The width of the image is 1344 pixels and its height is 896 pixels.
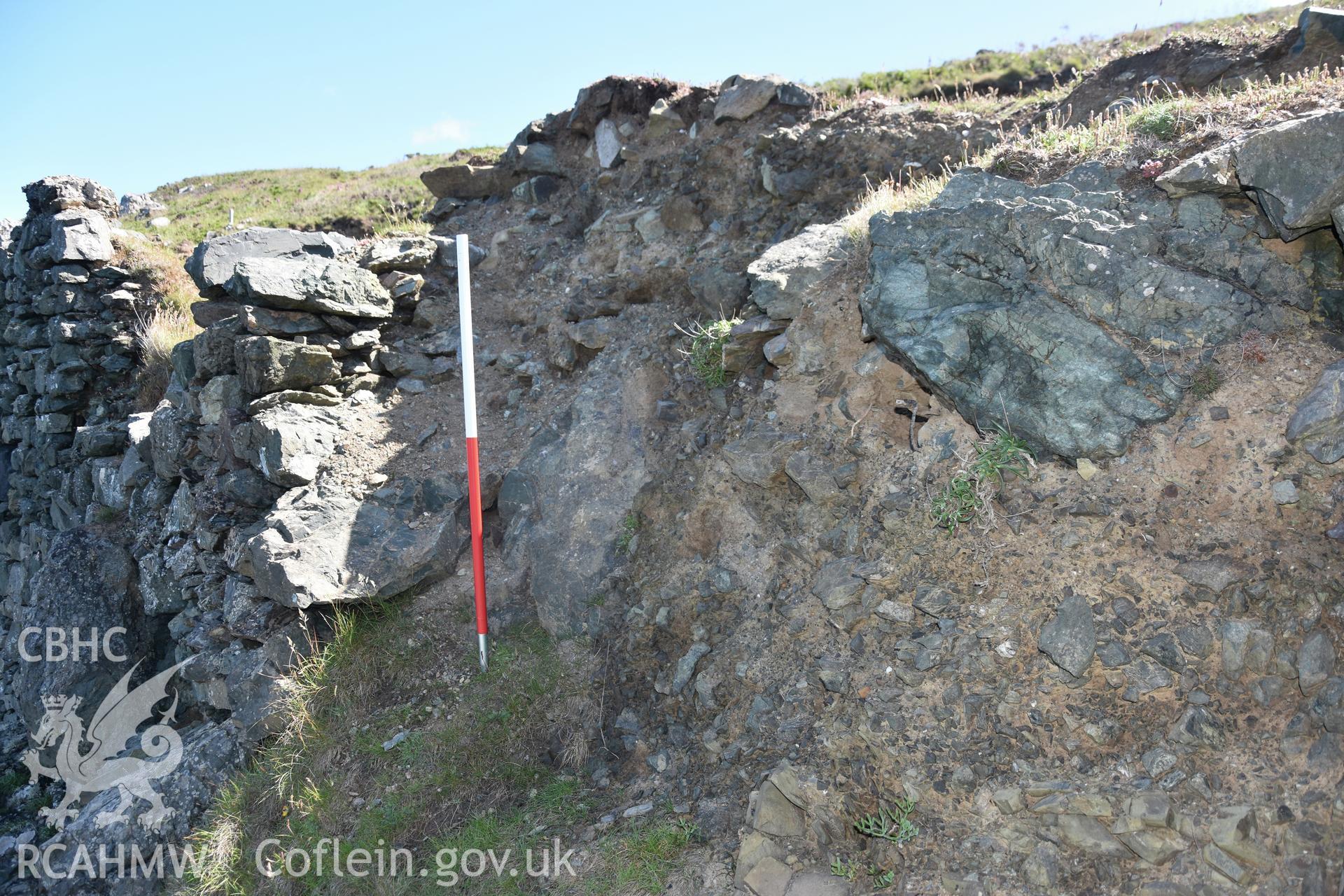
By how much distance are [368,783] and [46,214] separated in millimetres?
11253

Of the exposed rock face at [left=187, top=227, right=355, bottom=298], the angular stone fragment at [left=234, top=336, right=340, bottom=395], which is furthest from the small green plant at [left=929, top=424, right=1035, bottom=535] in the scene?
the exposed rock face at [left=187, top=227, right=355, bottom=298]

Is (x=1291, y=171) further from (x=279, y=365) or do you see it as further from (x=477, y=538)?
(x=279, y=365)

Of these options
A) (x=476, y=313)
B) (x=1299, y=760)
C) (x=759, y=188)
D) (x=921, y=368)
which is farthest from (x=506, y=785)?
(x=759, y=188)

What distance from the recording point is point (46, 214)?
1202 centimetres

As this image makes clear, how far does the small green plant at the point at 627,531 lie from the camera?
236 inches

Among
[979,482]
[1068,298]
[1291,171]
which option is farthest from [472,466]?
[1291,171]

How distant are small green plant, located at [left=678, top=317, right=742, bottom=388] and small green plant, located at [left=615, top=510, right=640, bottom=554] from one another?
119cm

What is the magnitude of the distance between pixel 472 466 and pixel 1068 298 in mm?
4151

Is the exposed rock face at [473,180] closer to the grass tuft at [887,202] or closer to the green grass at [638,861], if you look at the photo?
the grass tuft at [887,202]

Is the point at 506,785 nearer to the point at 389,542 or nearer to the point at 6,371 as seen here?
the point at 389,542

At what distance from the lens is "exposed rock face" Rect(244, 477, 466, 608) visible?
620 cm

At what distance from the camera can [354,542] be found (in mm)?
6438

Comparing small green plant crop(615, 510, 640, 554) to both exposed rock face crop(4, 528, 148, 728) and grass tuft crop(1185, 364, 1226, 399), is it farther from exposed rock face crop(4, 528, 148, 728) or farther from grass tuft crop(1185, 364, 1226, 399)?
exposed rock face crop(4, 528, 148, 728)

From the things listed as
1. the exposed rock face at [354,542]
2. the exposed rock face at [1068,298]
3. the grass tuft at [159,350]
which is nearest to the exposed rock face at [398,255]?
the exposed rock face at [354,542]
